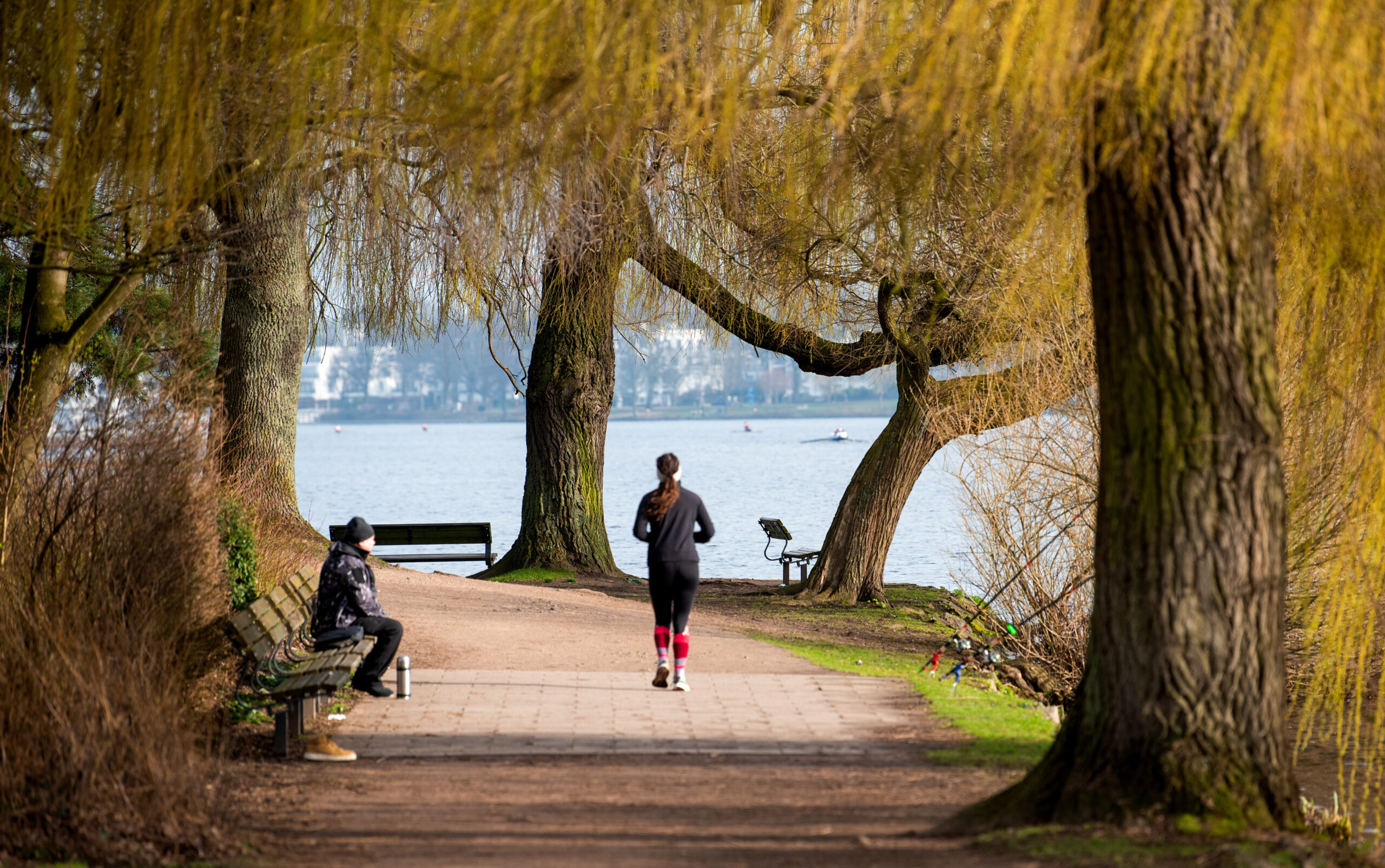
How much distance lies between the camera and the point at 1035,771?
18.2 feet

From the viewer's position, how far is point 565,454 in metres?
18.9

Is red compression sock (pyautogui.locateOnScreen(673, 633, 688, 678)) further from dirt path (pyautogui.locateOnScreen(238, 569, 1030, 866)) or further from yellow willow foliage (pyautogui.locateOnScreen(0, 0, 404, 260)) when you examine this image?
yellow willow foliage (pyautogui.locateOnScreen(0, 0, 404, 260))

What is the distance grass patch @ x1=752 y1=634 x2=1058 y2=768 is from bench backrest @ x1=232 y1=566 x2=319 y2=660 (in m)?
3.75

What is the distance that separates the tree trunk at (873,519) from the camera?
1658cm

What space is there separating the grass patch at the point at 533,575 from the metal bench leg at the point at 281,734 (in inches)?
414

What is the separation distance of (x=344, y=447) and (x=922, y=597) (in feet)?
377

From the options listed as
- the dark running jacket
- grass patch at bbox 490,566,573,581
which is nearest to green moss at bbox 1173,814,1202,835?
the dark running jacket

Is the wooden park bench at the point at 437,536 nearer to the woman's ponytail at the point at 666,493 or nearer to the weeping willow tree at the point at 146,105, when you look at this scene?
the woman's ponytail at the point at 666,493

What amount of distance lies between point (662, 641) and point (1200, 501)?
4.56 m

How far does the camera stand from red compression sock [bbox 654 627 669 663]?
29.3ft

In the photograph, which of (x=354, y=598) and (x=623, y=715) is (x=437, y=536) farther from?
(x=623, y=715)

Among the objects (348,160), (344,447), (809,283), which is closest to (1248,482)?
(348,160)

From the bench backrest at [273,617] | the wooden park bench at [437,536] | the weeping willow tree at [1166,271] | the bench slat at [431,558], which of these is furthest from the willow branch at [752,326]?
the weeping willow tree at [1166,271]

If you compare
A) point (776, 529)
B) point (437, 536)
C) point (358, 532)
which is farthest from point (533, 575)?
point (358, 532)
